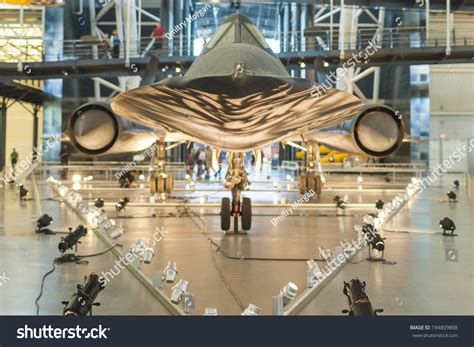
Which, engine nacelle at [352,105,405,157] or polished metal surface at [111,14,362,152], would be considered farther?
engine nacelle at [352,105,405,157]

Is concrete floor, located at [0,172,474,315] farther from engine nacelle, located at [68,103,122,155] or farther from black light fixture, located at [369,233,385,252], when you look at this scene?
engine nacelle, located at [68,103,122,155]

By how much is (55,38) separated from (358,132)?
23.8 metres


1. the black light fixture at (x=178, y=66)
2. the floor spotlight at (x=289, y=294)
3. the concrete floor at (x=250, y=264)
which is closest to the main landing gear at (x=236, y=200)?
the concrete floor at (x=250, y=264)

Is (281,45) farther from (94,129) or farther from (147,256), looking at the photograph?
(147,256)

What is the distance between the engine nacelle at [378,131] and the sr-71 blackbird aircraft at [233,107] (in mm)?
26

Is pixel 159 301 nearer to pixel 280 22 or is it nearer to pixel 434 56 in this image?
pixel 434 56

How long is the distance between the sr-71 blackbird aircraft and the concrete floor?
3.89ft

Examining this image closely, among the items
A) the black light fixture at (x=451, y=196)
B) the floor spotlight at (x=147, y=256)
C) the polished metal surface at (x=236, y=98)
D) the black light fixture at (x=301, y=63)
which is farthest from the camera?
the black light fixture at (x=301, y=63)

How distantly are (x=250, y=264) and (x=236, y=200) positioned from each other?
2465 millimetres

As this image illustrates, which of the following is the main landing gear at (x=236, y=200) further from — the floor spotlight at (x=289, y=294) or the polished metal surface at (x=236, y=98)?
the floor spotlight at (x=289, y=294)

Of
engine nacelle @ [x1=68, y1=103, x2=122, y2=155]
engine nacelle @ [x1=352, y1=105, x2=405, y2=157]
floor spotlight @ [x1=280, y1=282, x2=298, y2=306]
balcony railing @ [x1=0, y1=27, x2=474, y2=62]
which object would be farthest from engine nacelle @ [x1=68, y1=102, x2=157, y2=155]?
balcony railing @ [x1=0, y1=27, x2=474, y2=62]

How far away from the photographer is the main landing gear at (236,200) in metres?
8.27

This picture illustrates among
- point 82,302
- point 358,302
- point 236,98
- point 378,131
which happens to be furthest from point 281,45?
point 82,302

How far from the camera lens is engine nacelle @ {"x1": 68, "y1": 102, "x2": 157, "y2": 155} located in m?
9.69
